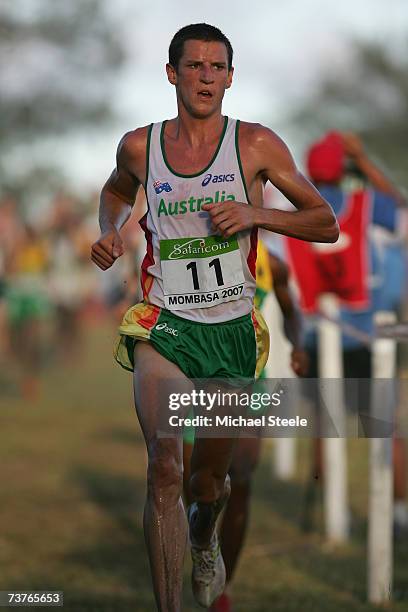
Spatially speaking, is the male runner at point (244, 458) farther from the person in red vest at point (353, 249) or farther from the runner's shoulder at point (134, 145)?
the person in red vest at point (353, 249)

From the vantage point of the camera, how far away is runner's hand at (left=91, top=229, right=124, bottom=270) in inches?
207

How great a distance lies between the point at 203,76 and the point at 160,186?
1.50 ft

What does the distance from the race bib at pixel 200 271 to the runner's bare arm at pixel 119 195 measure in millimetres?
232

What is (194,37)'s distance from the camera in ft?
17.5

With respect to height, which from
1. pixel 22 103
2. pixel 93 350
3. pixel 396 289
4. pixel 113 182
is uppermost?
pixel 22 103

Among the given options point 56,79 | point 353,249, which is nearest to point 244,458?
point 353,249

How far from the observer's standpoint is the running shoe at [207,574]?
567 cm

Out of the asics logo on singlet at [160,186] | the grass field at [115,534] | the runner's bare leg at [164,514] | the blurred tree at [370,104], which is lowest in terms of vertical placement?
the grass field at [115,534]

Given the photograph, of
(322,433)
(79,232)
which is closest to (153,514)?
(322,433)

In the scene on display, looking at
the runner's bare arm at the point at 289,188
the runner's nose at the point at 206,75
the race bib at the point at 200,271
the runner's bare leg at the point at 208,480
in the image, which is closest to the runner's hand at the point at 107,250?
the race bib at the point at 200,271

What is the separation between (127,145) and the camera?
550cm

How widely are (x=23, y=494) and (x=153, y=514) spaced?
5738mm

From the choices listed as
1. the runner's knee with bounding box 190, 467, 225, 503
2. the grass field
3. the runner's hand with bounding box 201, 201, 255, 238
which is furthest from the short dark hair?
the grass field

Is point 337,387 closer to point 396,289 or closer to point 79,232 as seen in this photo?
point 396,289
